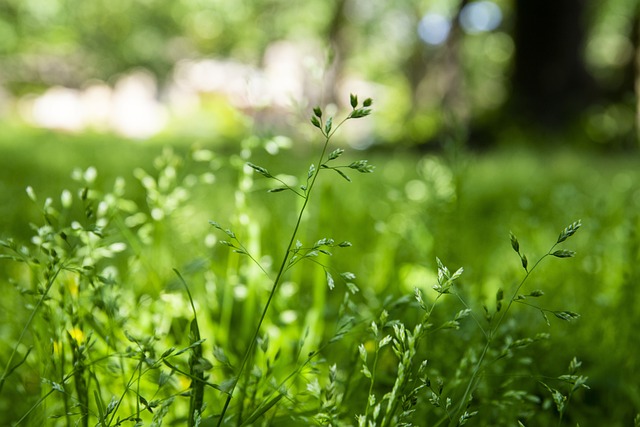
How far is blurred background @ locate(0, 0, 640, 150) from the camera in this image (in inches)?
345

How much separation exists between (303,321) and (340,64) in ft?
35.8

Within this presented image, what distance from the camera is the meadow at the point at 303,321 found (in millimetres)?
755

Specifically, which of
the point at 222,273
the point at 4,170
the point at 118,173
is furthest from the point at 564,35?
the point at 222,273

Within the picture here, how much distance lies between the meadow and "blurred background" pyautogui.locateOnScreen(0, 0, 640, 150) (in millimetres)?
336

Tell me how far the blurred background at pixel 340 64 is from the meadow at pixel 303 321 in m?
0.34

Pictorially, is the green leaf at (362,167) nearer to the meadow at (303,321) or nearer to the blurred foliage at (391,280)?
the meadow at (303,321)

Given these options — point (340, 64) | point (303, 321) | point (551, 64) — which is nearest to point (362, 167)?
point (303, 321)

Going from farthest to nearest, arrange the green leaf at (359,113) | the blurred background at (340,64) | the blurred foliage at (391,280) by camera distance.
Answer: the blurred background at (340,64)
the blurred foliage at (391,280)
the green leaf at (359,113)

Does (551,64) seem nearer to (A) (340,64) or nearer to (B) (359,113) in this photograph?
(A) (340,64)

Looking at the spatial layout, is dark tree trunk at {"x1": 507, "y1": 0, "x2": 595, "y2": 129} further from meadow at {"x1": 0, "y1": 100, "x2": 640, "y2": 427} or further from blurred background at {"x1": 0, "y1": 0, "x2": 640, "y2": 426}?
meadow at {"x1": 0, "y1": 100, "x2": 640, "y2": 427}

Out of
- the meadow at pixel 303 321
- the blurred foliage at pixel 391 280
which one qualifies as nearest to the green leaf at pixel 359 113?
the meadow at pixel 303 321

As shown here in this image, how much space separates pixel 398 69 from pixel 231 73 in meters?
11.3

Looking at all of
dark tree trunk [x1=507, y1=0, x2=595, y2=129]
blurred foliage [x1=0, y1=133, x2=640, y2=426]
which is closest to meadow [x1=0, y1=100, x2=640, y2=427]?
blurred foliage [x1=0, y1=133, x2=640, y2=426]

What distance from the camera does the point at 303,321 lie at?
143 cm
